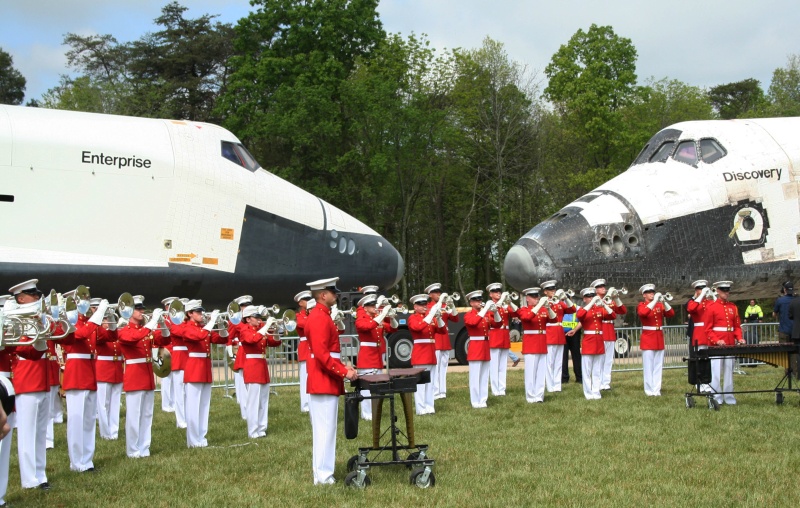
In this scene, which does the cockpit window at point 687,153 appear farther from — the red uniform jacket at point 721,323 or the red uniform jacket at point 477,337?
the red uniform jacket at point 477,337

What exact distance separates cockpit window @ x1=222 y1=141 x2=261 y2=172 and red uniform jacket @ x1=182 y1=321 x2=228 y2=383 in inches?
333

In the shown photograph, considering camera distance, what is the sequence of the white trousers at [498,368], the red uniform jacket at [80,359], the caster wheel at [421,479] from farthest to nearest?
the white trousers at [498,368]
the red uniform jacket at [80,359]
the caster wheel at [421,479]

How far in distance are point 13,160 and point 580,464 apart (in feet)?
44.2

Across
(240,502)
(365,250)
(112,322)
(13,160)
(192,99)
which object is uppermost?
(192,99)

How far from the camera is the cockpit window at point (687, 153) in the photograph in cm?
1829

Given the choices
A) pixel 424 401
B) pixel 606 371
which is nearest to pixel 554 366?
pixel 606 371

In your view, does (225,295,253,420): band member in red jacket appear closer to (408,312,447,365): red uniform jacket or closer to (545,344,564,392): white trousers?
(408,312,447,365): red uniform jacket

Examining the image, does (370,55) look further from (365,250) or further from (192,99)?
(365,250)

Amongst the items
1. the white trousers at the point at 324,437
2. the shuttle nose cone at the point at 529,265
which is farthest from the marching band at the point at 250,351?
the shuttle nose cone at the point at 529,265

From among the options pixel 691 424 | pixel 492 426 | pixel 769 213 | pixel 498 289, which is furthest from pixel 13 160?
pixel 769 213

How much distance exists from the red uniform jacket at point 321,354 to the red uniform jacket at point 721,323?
8.00 meters

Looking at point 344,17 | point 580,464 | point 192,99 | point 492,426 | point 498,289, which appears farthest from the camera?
point 192,99

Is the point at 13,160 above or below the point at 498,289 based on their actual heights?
above

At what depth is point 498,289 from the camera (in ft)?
55.1
